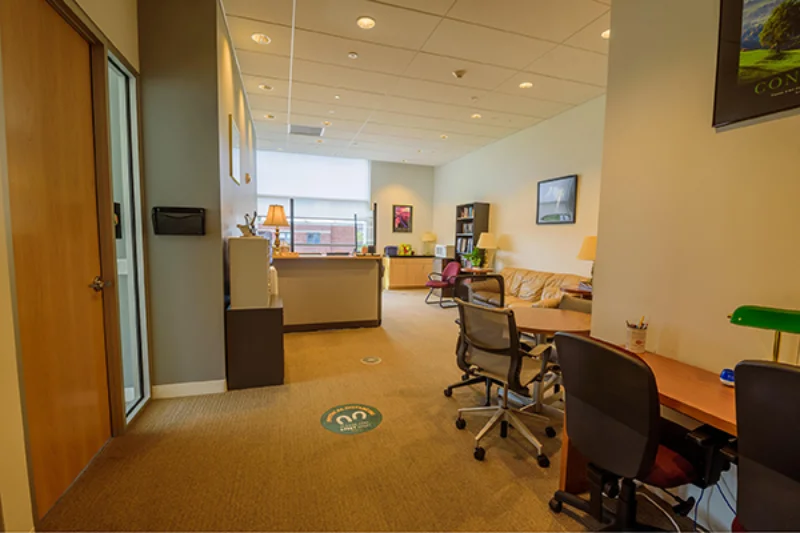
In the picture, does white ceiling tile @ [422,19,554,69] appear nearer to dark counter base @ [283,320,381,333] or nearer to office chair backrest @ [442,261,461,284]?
dark counter base @ [283,320,381,333]

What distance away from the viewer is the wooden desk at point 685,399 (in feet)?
3.91

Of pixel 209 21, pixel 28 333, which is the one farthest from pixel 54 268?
pixel 209 21

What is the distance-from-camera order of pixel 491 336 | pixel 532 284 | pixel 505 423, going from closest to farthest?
pixel 491 336
pixel 505 423
pixel 532 284

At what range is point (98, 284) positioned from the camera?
206 cm

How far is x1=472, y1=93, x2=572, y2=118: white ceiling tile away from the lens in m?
4.70

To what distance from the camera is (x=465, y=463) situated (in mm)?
2049

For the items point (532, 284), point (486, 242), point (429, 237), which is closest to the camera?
point (532, 284)

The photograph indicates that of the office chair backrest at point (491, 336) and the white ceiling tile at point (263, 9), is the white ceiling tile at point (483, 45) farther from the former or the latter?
the office chair backrest at point (491, 336)

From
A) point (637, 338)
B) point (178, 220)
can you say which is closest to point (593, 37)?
point (637, 338)

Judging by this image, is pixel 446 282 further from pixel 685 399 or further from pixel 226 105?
pixel 685 399

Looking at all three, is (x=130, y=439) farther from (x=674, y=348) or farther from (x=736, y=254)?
(x=736, y=254)

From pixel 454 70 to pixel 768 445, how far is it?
13.4 ft

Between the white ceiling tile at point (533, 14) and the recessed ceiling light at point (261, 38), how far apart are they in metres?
1.77

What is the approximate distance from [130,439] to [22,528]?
2.73 ft
